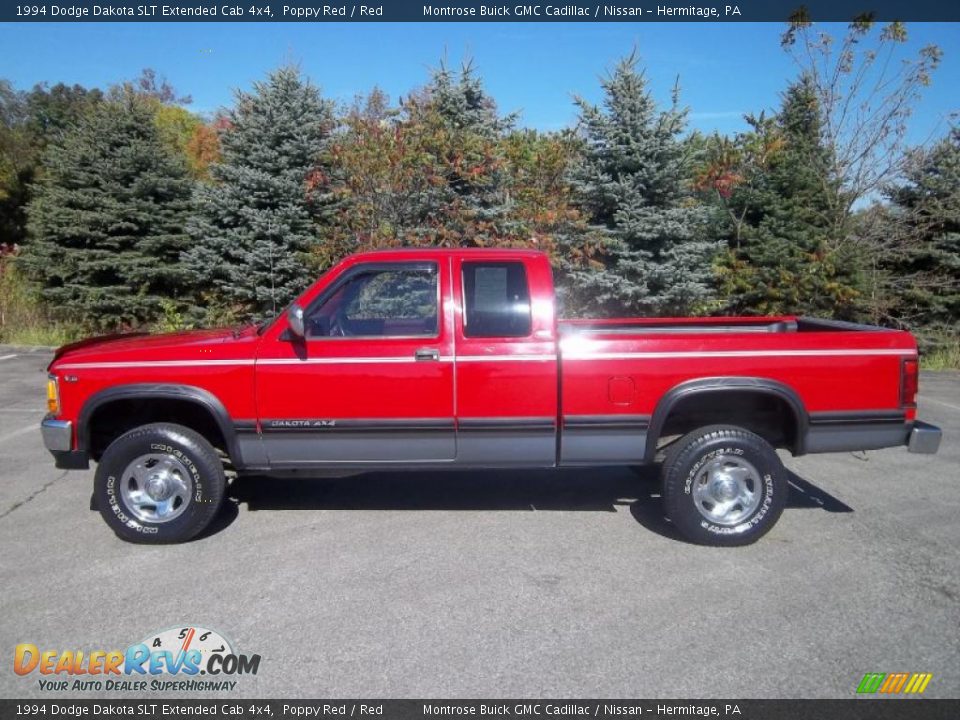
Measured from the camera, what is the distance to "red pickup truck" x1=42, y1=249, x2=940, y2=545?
500cm

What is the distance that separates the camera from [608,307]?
499 inches

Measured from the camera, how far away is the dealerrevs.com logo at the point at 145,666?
3.49m

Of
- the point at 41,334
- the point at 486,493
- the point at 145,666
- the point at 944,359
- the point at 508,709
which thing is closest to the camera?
the point at 508,709

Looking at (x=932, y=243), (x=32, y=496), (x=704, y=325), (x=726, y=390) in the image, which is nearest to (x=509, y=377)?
(x=726, y=390)

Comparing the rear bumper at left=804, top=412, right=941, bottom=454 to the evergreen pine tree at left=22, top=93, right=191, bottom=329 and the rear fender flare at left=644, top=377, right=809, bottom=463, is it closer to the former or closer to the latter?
the rear fender flare at left=644, top=377, right=809, bottom=463

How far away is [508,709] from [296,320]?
2.63 meters

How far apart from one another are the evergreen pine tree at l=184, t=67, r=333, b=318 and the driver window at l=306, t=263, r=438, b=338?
7.62 metres

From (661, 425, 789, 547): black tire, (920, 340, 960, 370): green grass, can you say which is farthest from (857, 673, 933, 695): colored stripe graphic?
(920, 340, 960, 370): green grass

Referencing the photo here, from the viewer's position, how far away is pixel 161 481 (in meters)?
5.06

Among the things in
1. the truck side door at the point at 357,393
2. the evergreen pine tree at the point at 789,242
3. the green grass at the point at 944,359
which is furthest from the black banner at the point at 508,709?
the green grass at the point at 944,359

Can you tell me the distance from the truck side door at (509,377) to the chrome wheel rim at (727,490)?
39.8 inches

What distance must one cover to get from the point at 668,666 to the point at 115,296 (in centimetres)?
1355

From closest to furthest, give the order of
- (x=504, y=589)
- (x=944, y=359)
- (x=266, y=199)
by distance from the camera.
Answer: (x=504, y=589)
(x=266, y=199)
(x=944, y=359)

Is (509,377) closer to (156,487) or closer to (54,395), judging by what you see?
(156,487)
